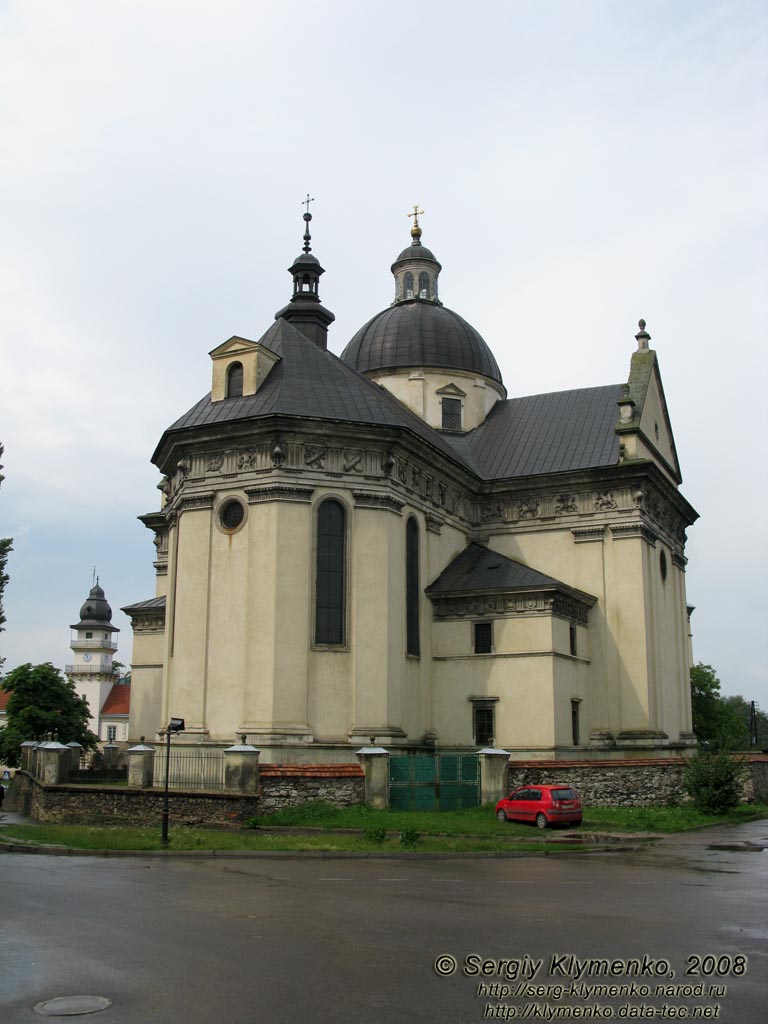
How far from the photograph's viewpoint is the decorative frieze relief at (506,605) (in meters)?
34.8

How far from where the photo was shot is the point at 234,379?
34.7 m

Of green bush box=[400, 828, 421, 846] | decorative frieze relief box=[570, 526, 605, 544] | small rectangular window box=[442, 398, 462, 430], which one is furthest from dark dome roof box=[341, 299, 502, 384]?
green bush box=[400, 828, 421, 846]

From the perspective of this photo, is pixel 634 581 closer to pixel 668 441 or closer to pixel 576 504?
pixel 576 504

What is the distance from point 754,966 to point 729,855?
1250 cm

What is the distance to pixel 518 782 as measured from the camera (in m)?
29.8

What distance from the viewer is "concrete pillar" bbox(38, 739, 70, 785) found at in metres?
28.4

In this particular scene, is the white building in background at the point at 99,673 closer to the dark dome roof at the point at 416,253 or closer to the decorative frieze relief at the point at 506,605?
the dark dome roof at the point at 416,253

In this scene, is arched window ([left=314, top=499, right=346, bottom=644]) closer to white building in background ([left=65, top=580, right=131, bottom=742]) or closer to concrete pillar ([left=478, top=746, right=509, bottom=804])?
concrete pillar ([left=478, top=746, right=509, bottom=804])

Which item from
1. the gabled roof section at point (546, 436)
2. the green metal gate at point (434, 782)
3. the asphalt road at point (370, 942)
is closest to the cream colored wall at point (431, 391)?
the gabled roof section at point (546, 436)

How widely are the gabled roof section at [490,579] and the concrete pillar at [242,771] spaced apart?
11.8 m

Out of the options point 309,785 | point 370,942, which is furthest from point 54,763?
point 370,942

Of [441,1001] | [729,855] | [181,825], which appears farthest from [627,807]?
[441,1001]

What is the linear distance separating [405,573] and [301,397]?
21.8ft

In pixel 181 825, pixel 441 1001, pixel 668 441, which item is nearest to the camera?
pixel 441 1001
